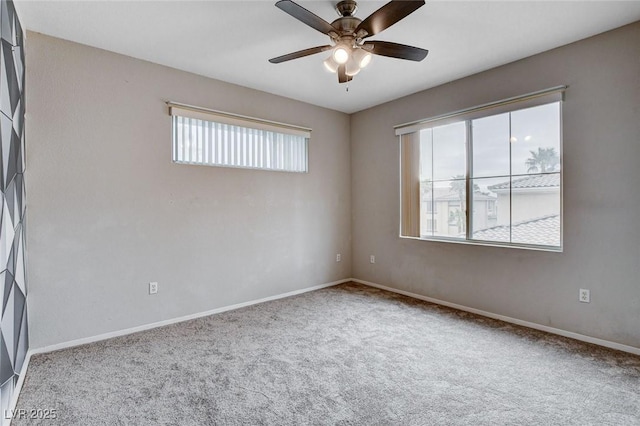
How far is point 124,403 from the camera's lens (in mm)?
1970

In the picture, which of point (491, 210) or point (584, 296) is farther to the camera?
point (491, 210)

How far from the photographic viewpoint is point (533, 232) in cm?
321

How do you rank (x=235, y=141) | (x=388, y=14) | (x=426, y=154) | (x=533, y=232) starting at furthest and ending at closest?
(x=426, y=154) → (x=235, y=141) → (x=533, y=232) → (x=388, y=14)

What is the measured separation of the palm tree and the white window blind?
8.81ft

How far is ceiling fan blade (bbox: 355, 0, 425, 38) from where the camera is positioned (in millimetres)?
1789

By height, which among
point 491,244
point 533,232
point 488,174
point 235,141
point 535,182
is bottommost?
point 491,244

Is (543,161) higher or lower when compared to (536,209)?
higher

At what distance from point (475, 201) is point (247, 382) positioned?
3.02 m

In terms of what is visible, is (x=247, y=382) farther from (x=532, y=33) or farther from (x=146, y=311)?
(x=532, y=33)

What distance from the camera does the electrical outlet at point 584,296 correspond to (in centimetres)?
281

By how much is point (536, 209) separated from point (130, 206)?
400 centimetres

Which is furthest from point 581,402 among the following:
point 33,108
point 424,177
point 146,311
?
point 33,108

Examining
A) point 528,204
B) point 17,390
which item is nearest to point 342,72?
point 528,204

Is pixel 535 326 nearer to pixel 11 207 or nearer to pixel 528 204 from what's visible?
pixel 528 204
